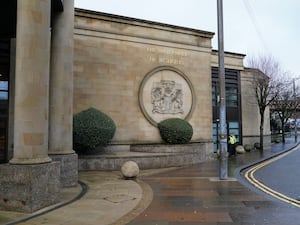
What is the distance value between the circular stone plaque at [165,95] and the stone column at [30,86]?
1170 centimetres

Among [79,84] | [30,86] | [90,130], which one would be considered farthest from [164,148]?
[30,86]

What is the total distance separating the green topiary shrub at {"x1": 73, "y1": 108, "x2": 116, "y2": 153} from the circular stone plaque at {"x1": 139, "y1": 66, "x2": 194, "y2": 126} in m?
4.01

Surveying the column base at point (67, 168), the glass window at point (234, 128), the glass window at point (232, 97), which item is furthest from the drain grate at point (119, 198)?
the glass window at point (232, 97)

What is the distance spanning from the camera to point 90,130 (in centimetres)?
1549

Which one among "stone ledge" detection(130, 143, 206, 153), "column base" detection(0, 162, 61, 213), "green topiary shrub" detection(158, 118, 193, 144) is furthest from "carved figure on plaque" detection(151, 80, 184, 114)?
"column base" detection(0, 162, 61, 213)

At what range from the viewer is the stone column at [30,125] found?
754 cm

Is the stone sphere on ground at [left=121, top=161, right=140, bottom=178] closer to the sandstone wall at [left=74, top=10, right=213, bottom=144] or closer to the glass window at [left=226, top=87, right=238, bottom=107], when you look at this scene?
the sandstone wall at [left=74, top=10, right=213, bottom=144]

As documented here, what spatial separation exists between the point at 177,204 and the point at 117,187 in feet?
9.20

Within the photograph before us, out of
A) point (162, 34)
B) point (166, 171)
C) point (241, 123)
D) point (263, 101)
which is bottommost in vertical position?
point (166, 171)

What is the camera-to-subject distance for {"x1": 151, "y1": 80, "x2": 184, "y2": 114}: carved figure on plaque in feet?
66.8

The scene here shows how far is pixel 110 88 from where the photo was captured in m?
18.9

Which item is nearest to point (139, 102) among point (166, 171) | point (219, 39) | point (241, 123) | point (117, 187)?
point (166, 171)

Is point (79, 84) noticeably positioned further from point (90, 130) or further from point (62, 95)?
point (62, 95)

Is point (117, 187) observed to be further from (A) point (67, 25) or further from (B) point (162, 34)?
(B) point (162, 34)
